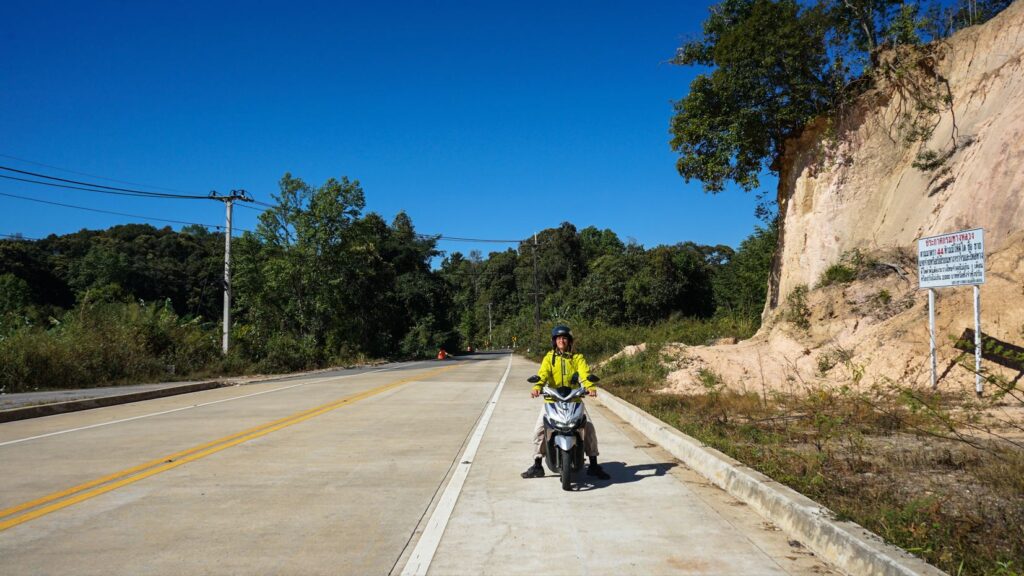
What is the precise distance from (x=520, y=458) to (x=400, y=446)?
2.00 metres

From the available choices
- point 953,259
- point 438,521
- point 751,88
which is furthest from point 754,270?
point 438,521

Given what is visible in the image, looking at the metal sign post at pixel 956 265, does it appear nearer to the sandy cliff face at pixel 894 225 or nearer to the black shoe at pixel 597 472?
the sandy cliff face at pixel 894 225

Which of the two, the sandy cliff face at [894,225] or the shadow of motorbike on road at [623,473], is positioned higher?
the sandy cliff face at [894,225]

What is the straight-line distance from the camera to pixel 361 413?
14.4m

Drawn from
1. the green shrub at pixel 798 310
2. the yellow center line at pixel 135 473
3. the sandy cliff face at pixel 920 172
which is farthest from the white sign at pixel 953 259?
the yellow center line at pixel 135 473

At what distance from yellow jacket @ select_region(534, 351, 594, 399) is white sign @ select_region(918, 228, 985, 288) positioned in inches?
355

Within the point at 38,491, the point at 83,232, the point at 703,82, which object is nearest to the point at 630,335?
the point at 703,82

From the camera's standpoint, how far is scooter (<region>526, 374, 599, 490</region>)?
7227 millimetres

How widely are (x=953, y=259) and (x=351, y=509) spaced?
1231 cm

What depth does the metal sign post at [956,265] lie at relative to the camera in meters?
12.4

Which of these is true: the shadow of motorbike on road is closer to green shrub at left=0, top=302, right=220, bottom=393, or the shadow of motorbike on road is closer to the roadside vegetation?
the roadside vegetation

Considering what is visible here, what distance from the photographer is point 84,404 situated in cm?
1680

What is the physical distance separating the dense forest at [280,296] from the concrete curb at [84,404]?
4.50m

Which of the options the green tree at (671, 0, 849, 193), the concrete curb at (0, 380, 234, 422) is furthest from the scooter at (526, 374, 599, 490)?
the green tree at (671, 0, 849, 193)
